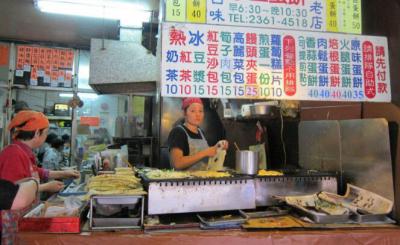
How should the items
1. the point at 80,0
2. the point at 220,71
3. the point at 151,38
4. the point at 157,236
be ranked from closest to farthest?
the point at 157,236 → the point at 220,71 → the point at 80,0 → the point at 151,38

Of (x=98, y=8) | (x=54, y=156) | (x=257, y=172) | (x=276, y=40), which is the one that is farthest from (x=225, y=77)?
(x=54, y=156)

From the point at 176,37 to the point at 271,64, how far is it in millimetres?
578

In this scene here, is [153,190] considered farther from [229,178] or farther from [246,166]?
[246,166]

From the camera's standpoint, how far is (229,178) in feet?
6.38

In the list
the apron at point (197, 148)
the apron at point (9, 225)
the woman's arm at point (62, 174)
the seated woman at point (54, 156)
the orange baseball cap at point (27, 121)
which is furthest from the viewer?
the seated woman at point (54, 156)

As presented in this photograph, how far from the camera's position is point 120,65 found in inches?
176

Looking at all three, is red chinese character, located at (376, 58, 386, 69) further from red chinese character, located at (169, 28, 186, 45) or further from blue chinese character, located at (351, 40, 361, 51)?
red chinese character, located at (169, 28, 186, 45)

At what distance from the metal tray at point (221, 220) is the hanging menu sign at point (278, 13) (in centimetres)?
115

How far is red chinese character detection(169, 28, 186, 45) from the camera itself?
1.72 metres

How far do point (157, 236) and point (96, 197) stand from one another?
0.41 metres

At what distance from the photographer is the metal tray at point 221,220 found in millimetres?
1774

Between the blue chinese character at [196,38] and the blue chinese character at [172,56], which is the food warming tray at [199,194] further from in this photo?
the blue chinese character at [196,38]

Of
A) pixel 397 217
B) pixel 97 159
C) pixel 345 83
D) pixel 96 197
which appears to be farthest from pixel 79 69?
pixel 397 217

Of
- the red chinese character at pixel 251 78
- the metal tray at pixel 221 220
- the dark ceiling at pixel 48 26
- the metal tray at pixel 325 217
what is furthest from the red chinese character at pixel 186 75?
the dark ceiling at pixel 48 26
